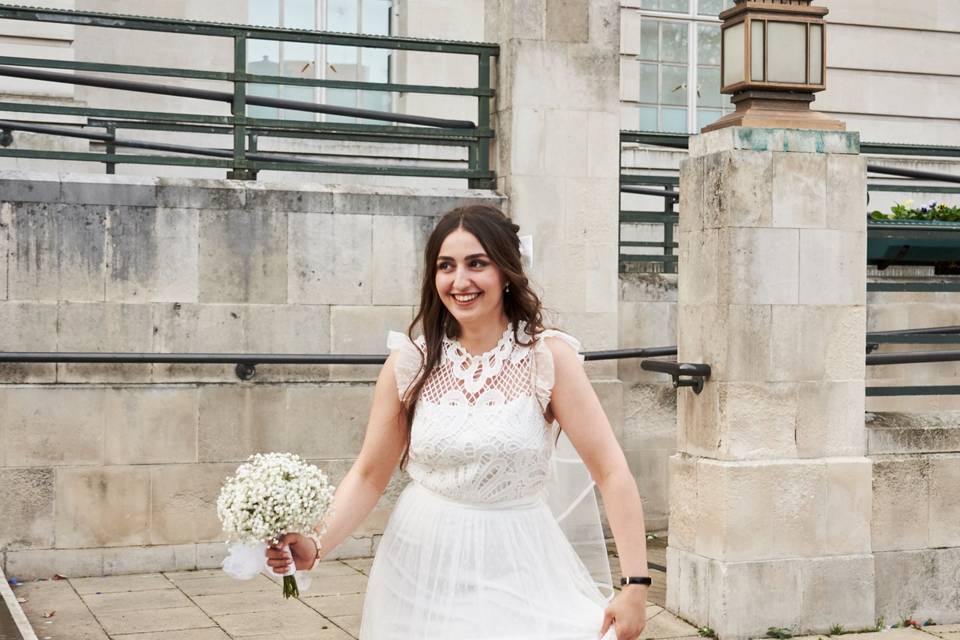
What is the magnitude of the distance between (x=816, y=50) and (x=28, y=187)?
4.80 m

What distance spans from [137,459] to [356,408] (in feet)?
4.79

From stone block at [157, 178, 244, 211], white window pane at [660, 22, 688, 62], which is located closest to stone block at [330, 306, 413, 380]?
stone block at [157, 178, 244, 211]

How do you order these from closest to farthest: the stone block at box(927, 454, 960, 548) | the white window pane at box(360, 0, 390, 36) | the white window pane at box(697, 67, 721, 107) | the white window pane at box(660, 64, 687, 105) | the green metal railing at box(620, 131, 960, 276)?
1. the stone block at box(927, 454, 960, 548)
2. the green metal railing at box(620, 131, 960, 276)
3. the white window pane at box(360, 0, 390, 36)
4. the white window pane at box(660, 64, 687, 105)
5. the white window pane at box(697, 67, 721, 107)

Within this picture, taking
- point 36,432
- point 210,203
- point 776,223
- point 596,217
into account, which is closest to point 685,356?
point 776,223

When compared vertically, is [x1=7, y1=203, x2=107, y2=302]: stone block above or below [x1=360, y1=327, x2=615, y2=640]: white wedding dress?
above

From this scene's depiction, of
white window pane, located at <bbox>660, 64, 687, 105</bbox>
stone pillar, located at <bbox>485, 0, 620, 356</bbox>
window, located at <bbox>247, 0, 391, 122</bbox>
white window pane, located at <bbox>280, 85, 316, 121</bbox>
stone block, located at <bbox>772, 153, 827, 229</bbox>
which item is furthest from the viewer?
white window pane, located at <bbox>660, 64, 687, 105</bbox>

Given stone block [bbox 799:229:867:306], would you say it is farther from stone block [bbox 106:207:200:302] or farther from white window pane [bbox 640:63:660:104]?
white window pane [bbox 640:63:660:104]

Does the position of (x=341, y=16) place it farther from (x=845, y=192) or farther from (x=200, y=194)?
(x=845, y=192)

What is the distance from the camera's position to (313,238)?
31.7 feet

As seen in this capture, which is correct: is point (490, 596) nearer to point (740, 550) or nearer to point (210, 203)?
point (740, 550)

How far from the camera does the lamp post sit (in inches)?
320

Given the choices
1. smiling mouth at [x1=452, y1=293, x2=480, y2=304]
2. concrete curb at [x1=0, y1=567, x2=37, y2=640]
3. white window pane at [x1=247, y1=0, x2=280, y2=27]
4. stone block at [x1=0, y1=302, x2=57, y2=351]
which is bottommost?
concrete curb at [x1=0, y1=567, x2=37, y2=640]

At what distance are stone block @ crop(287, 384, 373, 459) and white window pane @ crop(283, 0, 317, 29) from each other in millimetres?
8416

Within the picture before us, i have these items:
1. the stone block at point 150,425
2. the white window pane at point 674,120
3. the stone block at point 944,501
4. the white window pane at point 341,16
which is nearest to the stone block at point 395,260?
the stone block at point 150,425
